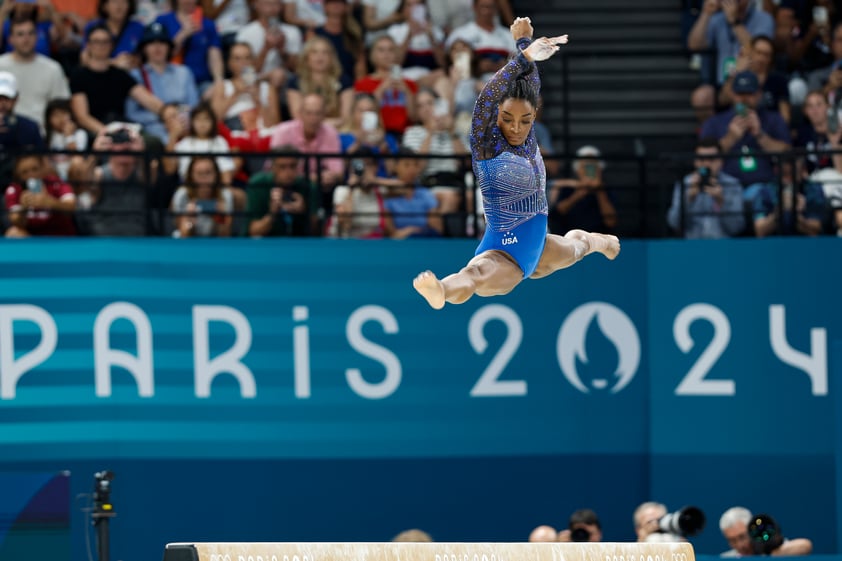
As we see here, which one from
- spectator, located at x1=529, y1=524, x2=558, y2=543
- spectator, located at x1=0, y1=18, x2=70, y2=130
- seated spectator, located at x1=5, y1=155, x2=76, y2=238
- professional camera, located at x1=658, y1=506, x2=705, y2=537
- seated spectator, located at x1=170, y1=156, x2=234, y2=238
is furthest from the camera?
spectator, located at x1=0, y1=18, x2=70, y2=130

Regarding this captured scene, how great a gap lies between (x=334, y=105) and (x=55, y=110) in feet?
7.06

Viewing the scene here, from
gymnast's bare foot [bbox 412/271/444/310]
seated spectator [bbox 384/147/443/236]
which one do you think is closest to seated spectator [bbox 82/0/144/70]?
seated spectator [bbox 384/147/443/236]

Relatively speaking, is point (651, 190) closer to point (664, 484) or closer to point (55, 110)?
point (664, 484)

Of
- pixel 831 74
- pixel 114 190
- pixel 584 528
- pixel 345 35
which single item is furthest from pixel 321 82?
pixel 584 528

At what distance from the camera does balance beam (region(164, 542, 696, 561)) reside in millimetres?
8547

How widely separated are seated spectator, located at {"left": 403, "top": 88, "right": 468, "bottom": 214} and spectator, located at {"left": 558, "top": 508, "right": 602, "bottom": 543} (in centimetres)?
248

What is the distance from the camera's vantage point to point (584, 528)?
463 inches

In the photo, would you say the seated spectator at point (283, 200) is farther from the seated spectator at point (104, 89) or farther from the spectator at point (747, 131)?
the spectator at point (747, 131)

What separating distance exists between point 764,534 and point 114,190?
5202mm

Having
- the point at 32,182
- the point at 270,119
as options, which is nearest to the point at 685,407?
the point at 270,119

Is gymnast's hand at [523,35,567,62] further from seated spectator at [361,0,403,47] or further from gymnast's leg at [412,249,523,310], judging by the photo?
seated spectator at [361,0,403,47]

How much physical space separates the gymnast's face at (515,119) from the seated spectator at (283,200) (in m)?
3.98

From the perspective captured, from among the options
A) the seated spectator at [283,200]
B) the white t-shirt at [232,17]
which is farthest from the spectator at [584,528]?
the white t-shirt at [232,17]

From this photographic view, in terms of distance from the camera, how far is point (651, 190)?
13.7m
